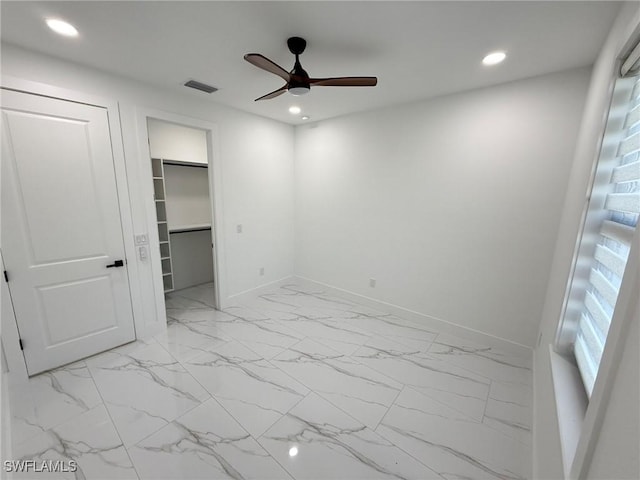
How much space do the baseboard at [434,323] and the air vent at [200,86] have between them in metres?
2.93

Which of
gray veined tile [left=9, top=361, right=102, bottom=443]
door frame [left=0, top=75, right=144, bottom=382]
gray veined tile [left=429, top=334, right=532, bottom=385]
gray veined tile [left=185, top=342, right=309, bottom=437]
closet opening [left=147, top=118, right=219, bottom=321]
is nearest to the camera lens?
gray veined tile [left=9, top=361, right=102, bottom=443]

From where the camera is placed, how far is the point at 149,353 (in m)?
2.54

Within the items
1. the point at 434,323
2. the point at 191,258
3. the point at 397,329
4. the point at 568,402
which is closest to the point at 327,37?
the point at 568,402

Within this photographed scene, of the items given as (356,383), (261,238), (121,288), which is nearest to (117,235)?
(121,288)

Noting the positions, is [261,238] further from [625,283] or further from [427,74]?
[625,283]

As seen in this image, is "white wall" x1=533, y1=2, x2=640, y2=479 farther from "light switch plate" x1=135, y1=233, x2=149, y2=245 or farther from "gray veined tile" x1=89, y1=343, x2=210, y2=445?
"light switch plate" x1=135, y1=233, x2=149, y2=245

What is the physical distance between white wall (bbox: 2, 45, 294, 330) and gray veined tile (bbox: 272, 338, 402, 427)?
1.53 metres

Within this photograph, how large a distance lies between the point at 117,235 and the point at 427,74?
320 cm

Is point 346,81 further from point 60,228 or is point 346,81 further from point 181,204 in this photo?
point 181,204

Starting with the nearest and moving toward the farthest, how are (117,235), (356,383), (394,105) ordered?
1. (356,383)
2. (117,235)
3. (394,105)

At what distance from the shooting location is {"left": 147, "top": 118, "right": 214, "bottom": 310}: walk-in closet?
358 centimetres

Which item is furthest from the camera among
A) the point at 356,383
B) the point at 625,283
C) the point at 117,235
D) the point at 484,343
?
the point at 484,343

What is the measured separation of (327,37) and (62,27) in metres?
1.71

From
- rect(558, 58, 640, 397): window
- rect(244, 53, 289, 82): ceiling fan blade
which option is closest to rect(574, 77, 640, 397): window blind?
rect(558, 58, 640, 397): window
